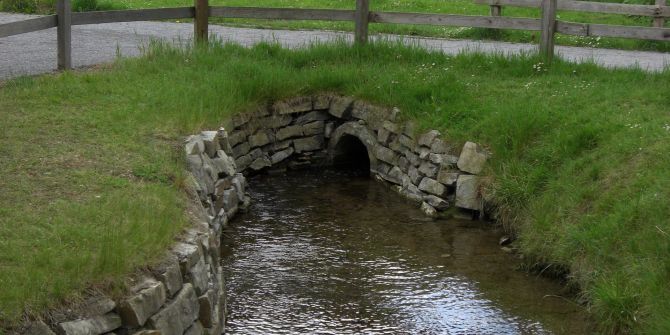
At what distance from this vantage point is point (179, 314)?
23.8 feet

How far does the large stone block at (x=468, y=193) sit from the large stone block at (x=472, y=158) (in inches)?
4.1

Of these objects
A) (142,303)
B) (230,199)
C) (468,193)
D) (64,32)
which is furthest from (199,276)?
(64,32)

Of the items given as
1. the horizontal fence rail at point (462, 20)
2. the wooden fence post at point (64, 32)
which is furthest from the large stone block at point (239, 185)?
the horizontal fence rail at point (462, 20)

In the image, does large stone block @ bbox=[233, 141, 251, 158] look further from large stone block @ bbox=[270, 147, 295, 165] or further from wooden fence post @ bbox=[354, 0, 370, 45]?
wooden fence post @ bbox=[354, 0, 370, 45]

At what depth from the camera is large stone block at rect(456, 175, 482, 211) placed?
38.8 feet

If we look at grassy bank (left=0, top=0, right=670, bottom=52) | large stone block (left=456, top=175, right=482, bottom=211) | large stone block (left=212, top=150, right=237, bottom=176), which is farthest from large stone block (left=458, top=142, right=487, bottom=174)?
grassy bank (left=0, top=0, right=670, bottom=52)

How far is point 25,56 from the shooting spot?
605 inches

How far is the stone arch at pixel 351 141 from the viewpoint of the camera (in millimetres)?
13867

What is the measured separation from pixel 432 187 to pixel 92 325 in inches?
261

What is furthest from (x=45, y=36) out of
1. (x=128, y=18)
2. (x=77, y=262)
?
(x=77, y=262)

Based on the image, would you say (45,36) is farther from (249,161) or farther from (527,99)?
(527,99)

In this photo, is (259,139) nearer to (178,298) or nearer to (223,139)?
(223,139)

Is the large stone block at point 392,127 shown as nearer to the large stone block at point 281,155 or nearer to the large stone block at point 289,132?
the large stone block at point 289,132

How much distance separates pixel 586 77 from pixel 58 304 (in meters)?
9.01
